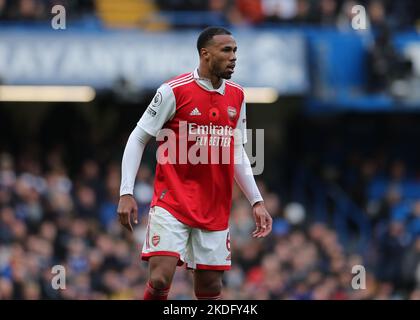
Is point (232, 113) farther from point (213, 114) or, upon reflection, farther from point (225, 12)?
point (225, 12)

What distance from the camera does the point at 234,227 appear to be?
18.7 meters

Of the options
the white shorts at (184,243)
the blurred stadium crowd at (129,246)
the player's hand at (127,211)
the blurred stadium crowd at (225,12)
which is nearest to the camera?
the player's hand at (127,211)

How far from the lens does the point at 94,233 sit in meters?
18.2

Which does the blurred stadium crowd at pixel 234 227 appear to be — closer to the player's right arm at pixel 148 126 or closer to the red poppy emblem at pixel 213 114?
the player's right arm at pixel 148 126

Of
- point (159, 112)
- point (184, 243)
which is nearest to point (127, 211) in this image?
point (184, 243)

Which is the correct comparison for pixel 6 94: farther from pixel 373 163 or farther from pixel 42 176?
pixel 373 163

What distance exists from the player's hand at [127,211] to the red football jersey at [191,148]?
418 millimetres

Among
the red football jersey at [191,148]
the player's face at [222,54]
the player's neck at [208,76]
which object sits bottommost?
the red football jersey at [191,148]

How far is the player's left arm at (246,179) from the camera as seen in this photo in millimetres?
9352

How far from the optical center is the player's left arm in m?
9.35

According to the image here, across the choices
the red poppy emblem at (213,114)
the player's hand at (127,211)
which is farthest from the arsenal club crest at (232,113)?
the player's hand at (127,211)

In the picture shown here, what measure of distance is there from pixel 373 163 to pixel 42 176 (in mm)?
6509

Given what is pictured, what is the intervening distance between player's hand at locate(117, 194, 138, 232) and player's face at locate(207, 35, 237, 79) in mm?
1195

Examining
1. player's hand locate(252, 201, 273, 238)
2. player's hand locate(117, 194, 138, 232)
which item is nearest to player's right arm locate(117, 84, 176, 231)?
player's hand locate(117, 194, 138, 232)
